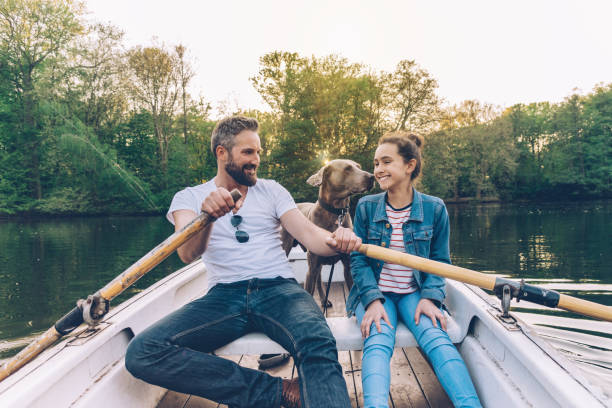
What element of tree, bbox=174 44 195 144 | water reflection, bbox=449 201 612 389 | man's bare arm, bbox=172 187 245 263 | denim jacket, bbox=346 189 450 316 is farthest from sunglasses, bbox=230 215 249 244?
tree, bbox=174 44 195 144

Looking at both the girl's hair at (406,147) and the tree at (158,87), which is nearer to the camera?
the girl's hair at (406,147)

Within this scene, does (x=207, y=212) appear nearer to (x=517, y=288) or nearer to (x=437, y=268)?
(x=437, y=268)

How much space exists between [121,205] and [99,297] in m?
23.9

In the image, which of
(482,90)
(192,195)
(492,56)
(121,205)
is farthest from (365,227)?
(482,90)

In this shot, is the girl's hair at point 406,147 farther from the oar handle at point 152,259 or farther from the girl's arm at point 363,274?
the oar handle at point 152,259

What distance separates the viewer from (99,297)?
1561mm

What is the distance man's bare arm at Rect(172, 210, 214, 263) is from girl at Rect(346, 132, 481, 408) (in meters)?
0.80

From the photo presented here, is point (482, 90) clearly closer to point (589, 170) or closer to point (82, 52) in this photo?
point (589, 170)

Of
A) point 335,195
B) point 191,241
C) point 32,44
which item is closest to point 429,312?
point 191,241

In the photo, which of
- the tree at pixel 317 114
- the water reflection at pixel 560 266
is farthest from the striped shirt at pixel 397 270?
the tree at pixel 317 114

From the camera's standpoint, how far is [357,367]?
223 centimetres

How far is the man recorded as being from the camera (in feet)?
4.91

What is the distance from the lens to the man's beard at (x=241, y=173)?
2.12 m

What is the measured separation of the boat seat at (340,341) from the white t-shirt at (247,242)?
1.10ft
